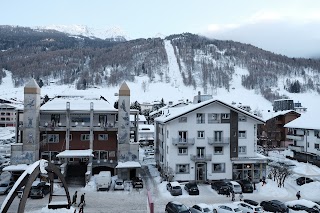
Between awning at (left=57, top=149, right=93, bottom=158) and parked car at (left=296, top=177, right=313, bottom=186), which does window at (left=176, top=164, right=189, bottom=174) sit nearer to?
awning at (left=57, top=149, right=93, bottom=158)

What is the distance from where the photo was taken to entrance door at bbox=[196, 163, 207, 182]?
41.6 m

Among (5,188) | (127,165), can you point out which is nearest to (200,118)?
(127,165)

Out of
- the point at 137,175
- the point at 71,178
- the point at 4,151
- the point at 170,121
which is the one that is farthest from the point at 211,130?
the point at 4,151

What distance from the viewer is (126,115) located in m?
46.8

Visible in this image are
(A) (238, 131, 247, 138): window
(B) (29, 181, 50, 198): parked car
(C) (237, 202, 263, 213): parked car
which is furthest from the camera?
(A) (238, 131, 247, 138): window

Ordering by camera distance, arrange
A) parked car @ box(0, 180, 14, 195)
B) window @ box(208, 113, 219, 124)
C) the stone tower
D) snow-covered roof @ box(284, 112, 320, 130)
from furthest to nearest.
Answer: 1. snow-covered roof @ box(284, 112, 320, 130)
2. the stone tower
3. window @ box(208, 113, 219, 124)
4. parked car @ box(0, 180, 14, 195)

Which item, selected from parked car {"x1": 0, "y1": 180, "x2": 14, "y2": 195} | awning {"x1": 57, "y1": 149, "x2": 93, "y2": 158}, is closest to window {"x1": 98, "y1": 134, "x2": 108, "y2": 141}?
awning {"x1": 57, "y1": 149, "x2": 93, "y2": 158}

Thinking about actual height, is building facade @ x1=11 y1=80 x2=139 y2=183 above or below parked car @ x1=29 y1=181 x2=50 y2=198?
above

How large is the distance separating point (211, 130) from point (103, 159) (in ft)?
54.4

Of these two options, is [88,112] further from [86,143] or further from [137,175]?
[137,175]

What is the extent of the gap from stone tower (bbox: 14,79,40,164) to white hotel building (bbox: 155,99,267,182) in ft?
60.3

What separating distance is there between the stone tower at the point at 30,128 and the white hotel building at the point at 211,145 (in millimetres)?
A: 18372

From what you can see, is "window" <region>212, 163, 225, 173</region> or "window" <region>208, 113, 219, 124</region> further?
"window" <region>208, 113, 219, 124</region>

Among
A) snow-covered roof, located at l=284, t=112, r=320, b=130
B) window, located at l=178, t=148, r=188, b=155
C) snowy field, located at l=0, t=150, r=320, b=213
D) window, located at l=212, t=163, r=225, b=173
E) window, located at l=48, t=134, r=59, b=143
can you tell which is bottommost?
snowy field, located at l=0, t=150, r=320, b=213
